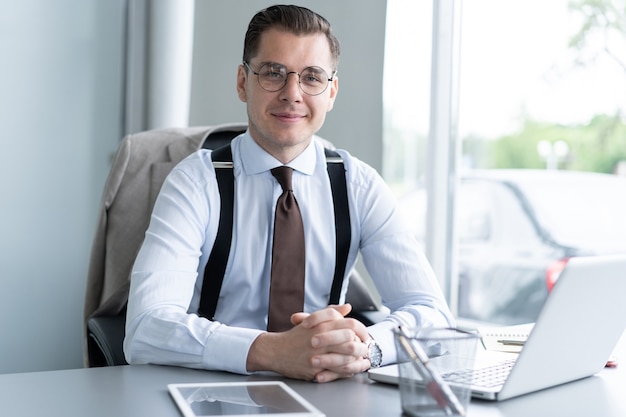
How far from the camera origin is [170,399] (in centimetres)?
106

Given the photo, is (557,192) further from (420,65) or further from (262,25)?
(262,25)

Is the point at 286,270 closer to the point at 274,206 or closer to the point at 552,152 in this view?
the point at 274,206

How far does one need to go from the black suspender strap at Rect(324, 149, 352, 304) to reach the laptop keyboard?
600mm

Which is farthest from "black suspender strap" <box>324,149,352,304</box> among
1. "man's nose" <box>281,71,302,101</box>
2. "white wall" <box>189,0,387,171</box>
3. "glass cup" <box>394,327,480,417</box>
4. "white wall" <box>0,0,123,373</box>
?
"white wall" <box>0,0,123,373</box>

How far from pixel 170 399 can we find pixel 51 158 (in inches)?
100

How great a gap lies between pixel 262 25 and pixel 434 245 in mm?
1449

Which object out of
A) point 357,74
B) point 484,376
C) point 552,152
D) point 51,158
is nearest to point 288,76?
point 484,376

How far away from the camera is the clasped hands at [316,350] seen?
1212mm

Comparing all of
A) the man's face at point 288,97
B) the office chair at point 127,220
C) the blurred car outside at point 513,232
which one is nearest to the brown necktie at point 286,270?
the man's face at point 288,97

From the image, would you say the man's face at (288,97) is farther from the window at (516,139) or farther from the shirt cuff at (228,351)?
the window at (516,139)

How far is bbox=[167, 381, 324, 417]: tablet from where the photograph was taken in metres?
0.98

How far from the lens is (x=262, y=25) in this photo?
1.81 metres

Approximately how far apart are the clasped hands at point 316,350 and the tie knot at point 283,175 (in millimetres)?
503

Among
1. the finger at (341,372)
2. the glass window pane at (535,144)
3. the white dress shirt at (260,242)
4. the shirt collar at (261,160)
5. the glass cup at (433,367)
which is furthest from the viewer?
the glass window pane at (535,144)
